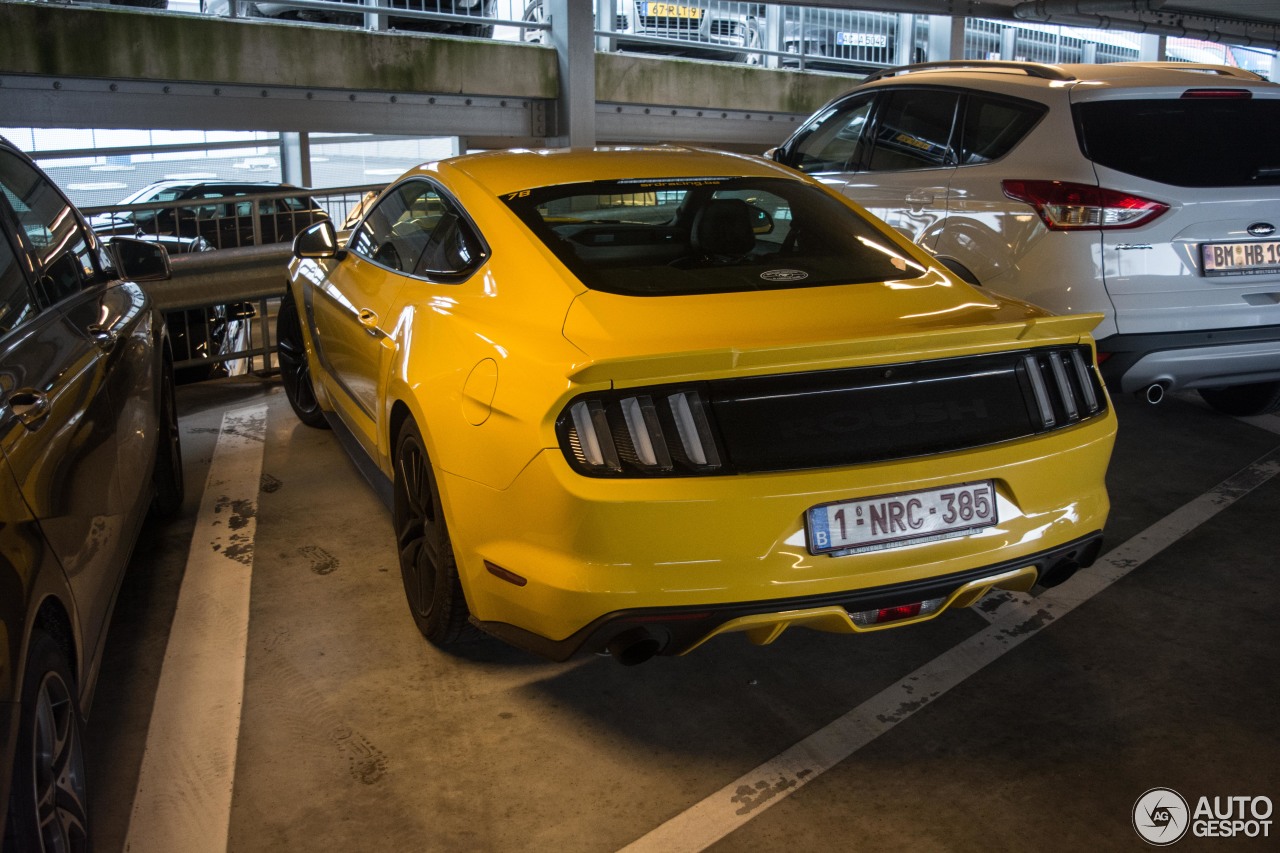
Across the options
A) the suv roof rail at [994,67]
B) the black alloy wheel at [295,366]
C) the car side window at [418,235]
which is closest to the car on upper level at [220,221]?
the black alloy wheel at [295,366]

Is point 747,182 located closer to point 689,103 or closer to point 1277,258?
point 1277,258

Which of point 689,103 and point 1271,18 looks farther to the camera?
point 1271,18

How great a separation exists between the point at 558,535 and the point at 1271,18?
1983cm

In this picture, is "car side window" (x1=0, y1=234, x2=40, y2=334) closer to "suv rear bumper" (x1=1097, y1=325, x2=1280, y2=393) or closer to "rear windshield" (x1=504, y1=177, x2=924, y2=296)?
"rear windshield" (x1=504, y1=177, x2=924, y2=296)

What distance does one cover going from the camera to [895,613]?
2.83 m

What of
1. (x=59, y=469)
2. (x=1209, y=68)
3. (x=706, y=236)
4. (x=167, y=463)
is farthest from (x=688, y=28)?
(x=59, y=469)

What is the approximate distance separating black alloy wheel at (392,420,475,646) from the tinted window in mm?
3164

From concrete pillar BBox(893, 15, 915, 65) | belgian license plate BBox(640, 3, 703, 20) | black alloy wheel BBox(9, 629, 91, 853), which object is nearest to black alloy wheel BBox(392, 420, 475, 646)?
black alloy wheel BBox(9, 629, 91, 853)

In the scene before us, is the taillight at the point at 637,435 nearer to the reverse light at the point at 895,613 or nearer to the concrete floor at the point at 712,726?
the reverse light at the point at 895,613

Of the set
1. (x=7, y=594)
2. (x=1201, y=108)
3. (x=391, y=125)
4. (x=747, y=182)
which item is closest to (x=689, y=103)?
(x=391, y=125)

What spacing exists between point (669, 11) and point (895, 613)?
1239 cm

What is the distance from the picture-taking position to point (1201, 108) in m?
4.92

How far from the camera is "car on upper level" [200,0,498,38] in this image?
10.7 metres

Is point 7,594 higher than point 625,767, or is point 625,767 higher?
point 7,594
